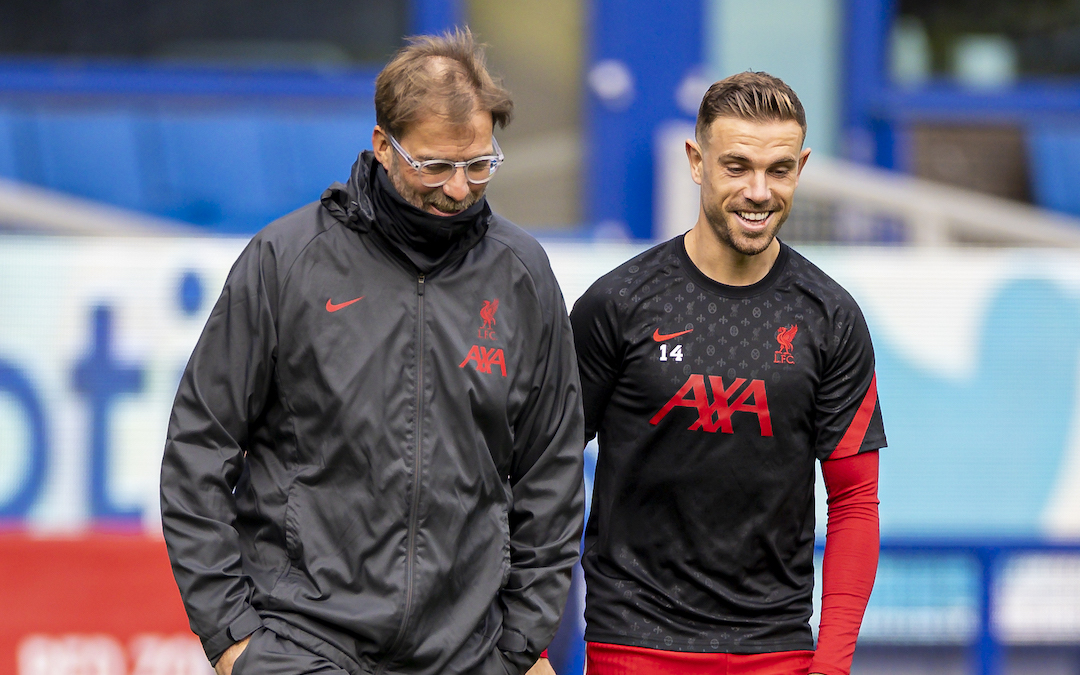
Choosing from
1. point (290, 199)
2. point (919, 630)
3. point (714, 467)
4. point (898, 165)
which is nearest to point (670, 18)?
point (898, 165)

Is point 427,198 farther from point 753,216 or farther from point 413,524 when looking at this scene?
point 753,216

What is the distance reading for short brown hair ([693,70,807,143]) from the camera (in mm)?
2865

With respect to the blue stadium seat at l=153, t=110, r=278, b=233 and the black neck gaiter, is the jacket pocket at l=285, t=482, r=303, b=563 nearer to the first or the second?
the black neck gaiter

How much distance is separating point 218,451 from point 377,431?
33 cm

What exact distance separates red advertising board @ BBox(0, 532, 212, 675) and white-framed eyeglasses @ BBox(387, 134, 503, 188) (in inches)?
98.0

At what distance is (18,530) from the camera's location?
4.55 metres

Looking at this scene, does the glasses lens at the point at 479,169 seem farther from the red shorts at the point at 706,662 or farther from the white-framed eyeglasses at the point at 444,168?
the red shorts at the point at 706,662

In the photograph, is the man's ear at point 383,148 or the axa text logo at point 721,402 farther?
the axa text logo at point 721,402

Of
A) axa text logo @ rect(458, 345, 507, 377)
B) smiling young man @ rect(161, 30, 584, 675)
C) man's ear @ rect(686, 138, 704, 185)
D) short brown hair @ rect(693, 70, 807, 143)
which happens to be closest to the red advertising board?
smiling young man @ rect(161, 30, 584, 675)

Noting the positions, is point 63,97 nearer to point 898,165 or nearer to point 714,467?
point 898,165

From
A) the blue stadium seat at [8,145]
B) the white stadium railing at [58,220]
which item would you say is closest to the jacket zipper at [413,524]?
the white stadium railing at [58,220]

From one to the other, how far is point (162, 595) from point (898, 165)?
5357 millimetres

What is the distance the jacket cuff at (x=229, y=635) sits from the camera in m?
2.51

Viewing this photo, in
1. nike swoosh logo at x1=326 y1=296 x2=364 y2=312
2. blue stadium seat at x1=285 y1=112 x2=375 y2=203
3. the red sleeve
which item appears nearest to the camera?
nike swoosh logo at x1=326 y1=296 x2=364 y2=312
